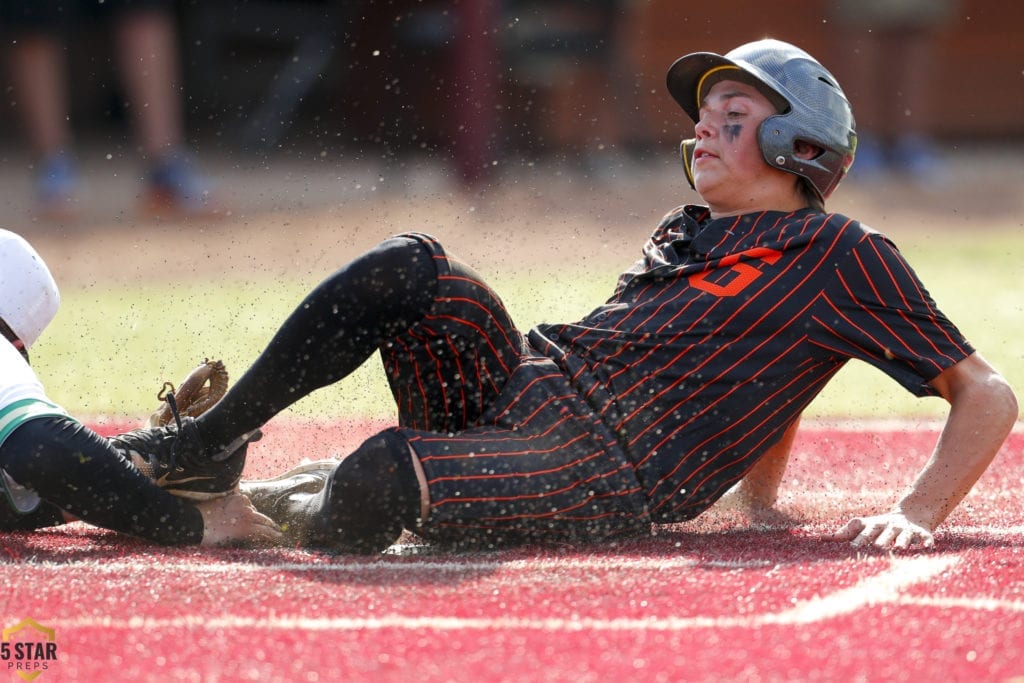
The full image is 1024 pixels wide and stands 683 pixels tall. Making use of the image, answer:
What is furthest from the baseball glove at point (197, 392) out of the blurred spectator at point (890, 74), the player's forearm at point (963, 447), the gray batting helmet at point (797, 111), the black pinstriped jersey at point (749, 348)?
the blurred spectator at point (890, 74)

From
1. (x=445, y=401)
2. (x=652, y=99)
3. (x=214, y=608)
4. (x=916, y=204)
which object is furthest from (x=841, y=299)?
(x=652, y=99)

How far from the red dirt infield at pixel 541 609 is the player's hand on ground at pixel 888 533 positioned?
2.0 inches

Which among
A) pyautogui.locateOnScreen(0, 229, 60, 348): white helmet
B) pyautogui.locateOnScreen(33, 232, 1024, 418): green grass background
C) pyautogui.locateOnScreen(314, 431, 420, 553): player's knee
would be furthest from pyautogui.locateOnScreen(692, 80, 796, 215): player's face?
pyautogui.locateOnScreen(33, 232, 1024, 418): green grass background

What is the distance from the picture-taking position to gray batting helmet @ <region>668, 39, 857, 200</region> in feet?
12.4

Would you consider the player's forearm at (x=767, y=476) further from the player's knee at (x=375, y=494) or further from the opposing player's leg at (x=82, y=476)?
the opposing player's leg at (x=82, y=476)

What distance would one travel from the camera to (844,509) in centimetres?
417

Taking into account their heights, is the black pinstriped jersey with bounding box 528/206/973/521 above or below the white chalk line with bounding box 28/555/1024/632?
above

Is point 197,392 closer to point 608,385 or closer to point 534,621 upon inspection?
point 608,385

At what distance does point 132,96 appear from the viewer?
11375 millimetres

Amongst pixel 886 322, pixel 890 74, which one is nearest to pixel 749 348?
pixel 886 322

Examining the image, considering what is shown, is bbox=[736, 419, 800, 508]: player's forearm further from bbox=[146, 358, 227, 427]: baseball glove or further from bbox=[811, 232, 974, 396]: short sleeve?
bbox=[146, 358, 227, 427]: baseball glove

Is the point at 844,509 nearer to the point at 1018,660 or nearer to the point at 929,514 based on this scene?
the point at 929,514

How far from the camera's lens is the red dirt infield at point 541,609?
259 centimetres

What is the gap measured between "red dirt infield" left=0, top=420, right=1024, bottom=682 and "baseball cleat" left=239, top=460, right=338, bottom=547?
12 centimetres
